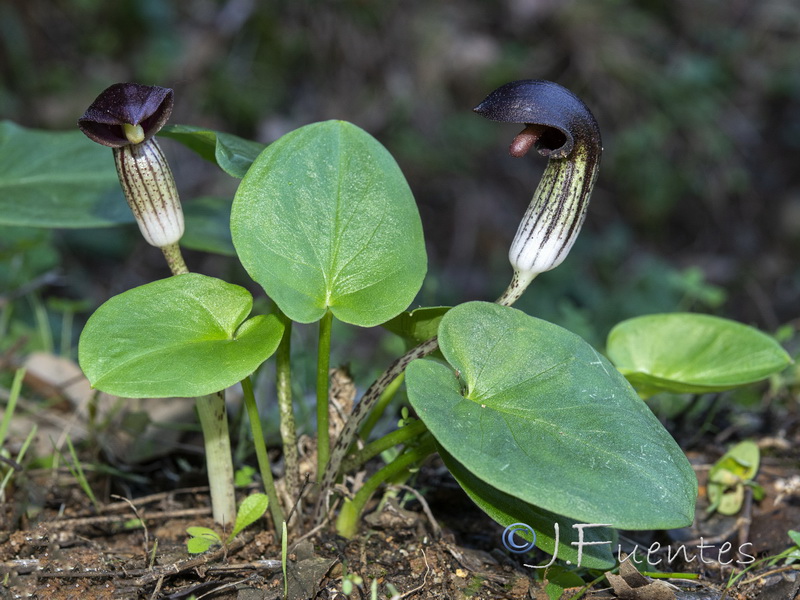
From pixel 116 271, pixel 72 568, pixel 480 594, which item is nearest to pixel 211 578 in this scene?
pixel 72 568

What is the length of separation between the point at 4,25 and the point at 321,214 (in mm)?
4233

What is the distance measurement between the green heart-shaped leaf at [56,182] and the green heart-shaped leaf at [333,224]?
1.94 ft

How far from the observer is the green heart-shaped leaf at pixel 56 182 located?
159cm

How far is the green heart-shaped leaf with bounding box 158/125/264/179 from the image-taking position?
3.87 ft

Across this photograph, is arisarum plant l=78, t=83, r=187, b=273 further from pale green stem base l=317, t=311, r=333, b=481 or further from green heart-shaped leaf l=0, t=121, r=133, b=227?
green heart-shaped leaf l=0, t=121, r=133, b=227

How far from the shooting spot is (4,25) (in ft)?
14.5

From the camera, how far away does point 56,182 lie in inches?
68.6

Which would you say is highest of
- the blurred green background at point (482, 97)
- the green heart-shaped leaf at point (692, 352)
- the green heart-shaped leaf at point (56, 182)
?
the green heart-shaped leaf at point (56, 182)

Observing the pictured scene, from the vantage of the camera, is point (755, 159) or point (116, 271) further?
point (755, 159)

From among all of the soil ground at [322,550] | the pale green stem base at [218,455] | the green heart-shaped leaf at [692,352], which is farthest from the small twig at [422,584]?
the green heart-shaped leaf at [692,352]

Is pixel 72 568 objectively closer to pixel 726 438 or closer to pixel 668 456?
pixel 668 456

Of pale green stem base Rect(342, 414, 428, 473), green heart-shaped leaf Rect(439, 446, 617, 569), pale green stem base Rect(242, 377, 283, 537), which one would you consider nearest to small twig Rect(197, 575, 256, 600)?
pale green stem base Rect(242, 377, 283, 537)

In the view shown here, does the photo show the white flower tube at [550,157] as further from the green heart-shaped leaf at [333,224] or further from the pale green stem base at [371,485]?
the pale green stem base at [371,485]

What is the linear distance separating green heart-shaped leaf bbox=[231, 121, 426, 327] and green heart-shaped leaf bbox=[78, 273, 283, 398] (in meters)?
0.08
